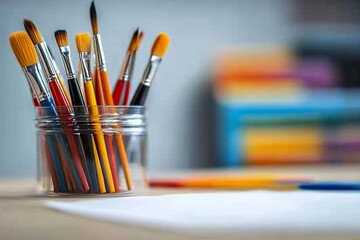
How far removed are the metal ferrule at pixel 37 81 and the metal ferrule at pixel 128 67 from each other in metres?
0.07

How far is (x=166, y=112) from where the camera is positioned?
1926 mm

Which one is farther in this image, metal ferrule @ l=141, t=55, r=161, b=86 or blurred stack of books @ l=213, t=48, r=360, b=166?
blurred stack of books @ l=213, t=48, r=360, b=166

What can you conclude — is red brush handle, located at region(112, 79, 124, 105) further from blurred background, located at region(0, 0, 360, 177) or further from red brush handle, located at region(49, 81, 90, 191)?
blurred background, located at region(0, 0, 360, 177)

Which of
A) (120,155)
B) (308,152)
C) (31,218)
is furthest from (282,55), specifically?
(31,218)

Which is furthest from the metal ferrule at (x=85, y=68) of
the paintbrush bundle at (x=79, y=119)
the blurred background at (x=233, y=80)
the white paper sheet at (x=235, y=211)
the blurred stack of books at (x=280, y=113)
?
the blurred stack of books at (x=280, y=113)

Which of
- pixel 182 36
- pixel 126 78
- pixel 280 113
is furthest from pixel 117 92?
pixel 182 36

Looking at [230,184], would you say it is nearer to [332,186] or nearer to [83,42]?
[332,186]

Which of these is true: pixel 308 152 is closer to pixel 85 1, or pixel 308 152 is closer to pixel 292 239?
pixel 85 1

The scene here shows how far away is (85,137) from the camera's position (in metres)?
0.51

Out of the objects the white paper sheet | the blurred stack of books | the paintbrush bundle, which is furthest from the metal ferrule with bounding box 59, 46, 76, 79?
the blurred stack of books

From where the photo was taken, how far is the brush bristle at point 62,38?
0.51 meters

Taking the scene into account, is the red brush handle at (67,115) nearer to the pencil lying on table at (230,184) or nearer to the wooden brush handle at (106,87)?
the wooden brush handle at (106,87)

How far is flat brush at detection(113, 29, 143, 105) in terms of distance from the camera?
547mm

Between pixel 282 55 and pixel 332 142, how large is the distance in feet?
1.01
